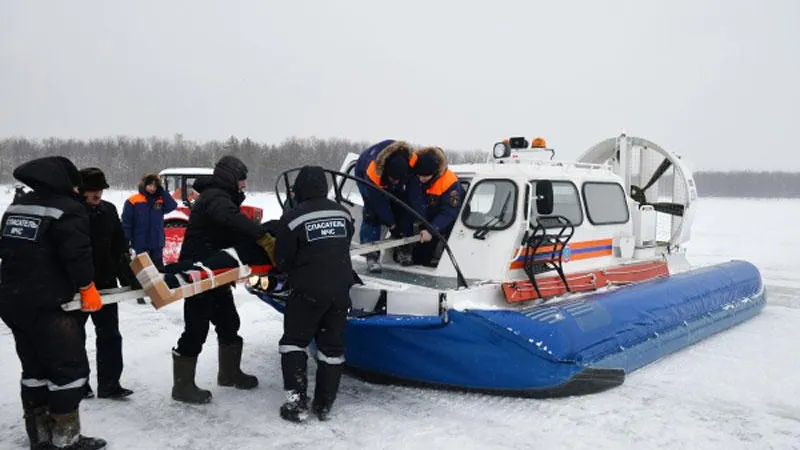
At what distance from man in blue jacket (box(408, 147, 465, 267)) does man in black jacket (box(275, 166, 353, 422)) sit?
117cm

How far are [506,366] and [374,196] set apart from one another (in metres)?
1.79

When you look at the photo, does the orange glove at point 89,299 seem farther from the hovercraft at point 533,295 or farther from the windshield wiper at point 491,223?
the windshield wiper at point 491,223

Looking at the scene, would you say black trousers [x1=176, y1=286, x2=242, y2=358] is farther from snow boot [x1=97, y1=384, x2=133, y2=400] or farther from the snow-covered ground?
snow boot [x1=97, y1=384, x2=133, y2=400]

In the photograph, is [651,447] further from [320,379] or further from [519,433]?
[320,379]

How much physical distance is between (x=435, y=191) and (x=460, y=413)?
186 centimetres

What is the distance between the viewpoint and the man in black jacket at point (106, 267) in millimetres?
4379

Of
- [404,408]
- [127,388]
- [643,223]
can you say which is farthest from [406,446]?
[643,223]

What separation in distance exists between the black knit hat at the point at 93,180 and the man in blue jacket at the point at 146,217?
3.22m

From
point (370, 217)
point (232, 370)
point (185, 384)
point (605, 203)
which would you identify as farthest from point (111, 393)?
point (605, 203)

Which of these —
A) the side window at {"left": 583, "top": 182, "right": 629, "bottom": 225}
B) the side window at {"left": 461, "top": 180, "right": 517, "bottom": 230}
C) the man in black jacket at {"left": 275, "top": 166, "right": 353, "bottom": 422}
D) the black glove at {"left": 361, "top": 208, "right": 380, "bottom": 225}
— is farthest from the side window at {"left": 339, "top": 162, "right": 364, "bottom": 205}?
the side window at {"left": 583, "top": 182, "right": 629, "bottom": 225}

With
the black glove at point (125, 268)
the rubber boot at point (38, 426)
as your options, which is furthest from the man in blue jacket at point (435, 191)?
the rubber boot at point (38, 426)

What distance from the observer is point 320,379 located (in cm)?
417

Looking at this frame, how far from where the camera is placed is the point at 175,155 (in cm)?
7069

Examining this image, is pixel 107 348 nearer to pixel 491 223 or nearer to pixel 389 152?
pixel 389 152
